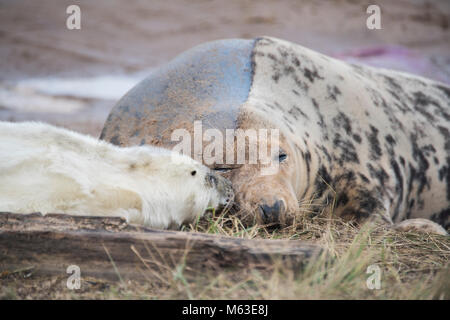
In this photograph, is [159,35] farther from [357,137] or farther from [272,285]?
[272,285]

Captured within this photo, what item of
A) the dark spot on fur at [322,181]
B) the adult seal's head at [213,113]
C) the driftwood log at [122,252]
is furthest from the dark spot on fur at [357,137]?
the driftwood log at [122,252]

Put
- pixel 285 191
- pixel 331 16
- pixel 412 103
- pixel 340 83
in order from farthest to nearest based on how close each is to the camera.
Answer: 1. pixel 331 16
2. pixel 412 103
3. pixel 340 83
4. pixel 285 191

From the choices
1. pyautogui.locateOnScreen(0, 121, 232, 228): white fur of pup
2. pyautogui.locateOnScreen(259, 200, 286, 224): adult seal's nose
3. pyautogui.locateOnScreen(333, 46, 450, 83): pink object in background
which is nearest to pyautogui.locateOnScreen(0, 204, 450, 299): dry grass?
pyautogui.locateOnScreen(0, 121, 232, 228): white fur of pup

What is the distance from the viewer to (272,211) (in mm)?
2457

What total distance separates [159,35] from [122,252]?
8752mm

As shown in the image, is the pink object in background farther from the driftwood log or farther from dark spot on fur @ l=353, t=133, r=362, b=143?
the driftwood log

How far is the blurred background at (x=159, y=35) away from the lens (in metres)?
8.83

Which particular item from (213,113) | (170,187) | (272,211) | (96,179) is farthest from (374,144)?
(96,179)

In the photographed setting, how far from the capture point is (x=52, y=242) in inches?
67.2

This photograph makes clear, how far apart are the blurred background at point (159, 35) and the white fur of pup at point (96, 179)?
6.05 m
